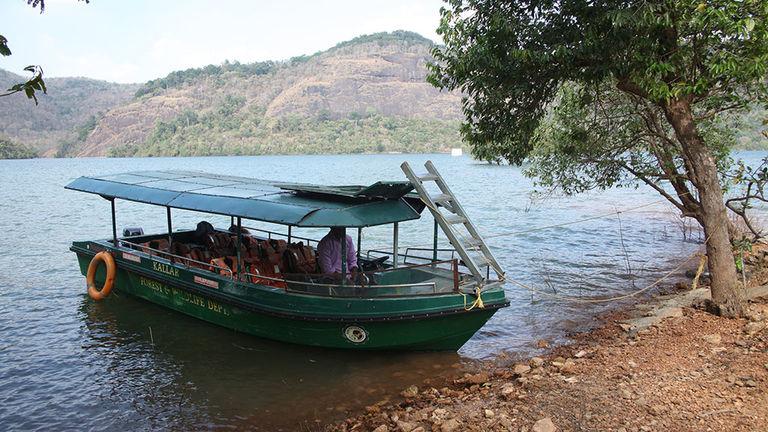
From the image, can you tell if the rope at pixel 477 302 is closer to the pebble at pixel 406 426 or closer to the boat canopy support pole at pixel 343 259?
the boat canopy support pole at pixel 343 259

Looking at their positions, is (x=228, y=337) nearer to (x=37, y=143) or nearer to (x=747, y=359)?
(x=747, y=359)

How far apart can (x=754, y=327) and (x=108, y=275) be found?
11.2m

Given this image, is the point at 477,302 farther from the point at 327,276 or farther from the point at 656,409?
the point at 656,409

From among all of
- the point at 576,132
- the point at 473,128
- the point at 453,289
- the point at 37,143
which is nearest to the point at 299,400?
the point at 453,289

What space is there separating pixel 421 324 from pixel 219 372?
3233 mm

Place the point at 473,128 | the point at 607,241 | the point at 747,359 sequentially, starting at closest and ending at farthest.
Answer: the point at 747,359, the point at 473,128, the point at 607,241

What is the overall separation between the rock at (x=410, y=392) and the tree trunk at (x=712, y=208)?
15.1ft

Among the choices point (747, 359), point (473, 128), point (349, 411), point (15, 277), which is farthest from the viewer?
point (15, 277)

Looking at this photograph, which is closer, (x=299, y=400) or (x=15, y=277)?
(x=299, y=400)

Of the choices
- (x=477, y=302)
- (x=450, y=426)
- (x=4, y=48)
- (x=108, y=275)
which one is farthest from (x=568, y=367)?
(x=108, y=275)

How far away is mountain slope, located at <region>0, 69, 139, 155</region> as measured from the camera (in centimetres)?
14275

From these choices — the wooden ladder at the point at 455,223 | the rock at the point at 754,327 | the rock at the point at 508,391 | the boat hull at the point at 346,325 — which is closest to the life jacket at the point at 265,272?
the boat hull at the point at 346,325

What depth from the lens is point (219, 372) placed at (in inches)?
360

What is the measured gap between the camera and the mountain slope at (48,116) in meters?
143
